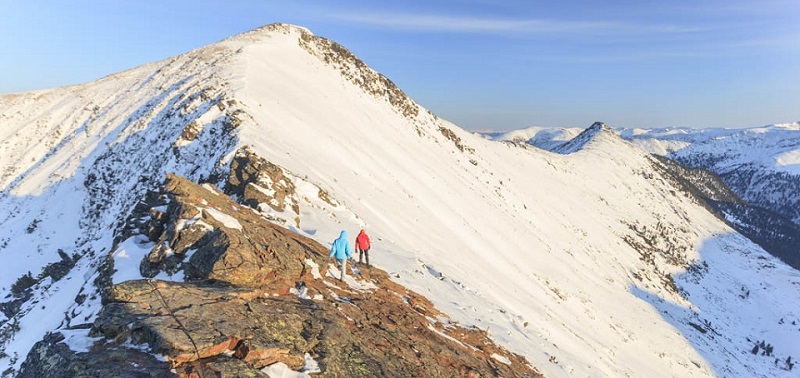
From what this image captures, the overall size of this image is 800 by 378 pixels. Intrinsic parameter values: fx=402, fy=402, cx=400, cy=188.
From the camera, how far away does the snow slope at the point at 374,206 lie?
71.8ft

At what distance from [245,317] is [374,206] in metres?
20.5

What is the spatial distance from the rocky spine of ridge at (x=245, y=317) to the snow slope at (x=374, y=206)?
283 cm

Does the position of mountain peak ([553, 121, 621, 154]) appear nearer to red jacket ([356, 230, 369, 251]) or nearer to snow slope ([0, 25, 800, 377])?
snow slope ([0, 25, 800, 377])

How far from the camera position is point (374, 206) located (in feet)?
96.7

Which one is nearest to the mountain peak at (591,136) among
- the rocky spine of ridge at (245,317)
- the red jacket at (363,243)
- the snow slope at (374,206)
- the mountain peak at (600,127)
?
the mountain peak at (600,127)

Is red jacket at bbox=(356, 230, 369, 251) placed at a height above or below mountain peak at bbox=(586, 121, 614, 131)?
below

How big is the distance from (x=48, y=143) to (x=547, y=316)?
4924cm

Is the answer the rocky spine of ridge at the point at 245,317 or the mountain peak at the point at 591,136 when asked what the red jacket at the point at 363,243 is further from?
the mountain peak at the point at 591,136

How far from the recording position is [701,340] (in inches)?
1945

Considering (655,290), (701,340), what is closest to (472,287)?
(701,340)

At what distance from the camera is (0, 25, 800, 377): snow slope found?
21891mm

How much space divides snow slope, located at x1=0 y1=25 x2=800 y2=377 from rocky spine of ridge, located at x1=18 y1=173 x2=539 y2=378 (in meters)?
2.83

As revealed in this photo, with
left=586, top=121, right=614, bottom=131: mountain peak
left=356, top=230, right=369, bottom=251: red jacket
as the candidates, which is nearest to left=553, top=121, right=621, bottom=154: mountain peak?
left=586, top=121, right=614, bottom=131: mountain peak

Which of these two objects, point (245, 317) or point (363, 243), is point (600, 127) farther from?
point (245, 317)
